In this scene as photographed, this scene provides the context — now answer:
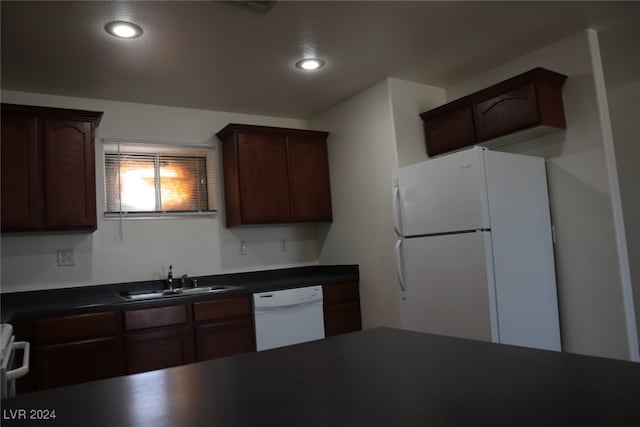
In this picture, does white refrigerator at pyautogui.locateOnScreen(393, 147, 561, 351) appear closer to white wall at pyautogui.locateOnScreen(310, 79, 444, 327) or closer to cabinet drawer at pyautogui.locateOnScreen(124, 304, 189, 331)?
white wall at pyautogui.locateOnScreen(310, 79, 444, 327)

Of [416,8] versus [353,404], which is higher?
[416,8]

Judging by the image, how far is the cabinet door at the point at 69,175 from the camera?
9.29 feet

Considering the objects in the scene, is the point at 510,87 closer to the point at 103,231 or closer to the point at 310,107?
the point at 310,107

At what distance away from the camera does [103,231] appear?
3.27 metres

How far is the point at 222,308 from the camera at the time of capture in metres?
3.04

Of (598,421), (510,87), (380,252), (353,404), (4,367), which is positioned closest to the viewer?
(598,421)

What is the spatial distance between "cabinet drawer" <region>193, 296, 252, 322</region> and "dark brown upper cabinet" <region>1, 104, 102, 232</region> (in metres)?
0.91

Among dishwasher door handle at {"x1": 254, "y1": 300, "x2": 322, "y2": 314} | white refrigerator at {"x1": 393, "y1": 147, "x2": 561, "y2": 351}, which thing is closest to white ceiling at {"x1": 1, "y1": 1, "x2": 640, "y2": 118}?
white refrigerator at {"x1": 393, "y1": 147, "x2": 561, "y2": 351}

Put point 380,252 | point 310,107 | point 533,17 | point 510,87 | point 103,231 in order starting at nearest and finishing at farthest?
point 533,17
point 510,87
point 103,231
point 380,252
point 310,107

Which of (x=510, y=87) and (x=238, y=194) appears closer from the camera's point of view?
(x=510, y=87)

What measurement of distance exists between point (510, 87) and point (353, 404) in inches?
109

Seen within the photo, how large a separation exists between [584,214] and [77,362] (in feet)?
10.5

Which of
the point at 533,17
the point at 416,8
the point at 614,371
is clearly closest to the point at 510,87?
the point at 533,17

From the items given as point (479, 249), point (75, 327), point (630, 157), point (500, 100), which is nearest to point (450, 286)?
point (479, 249)
